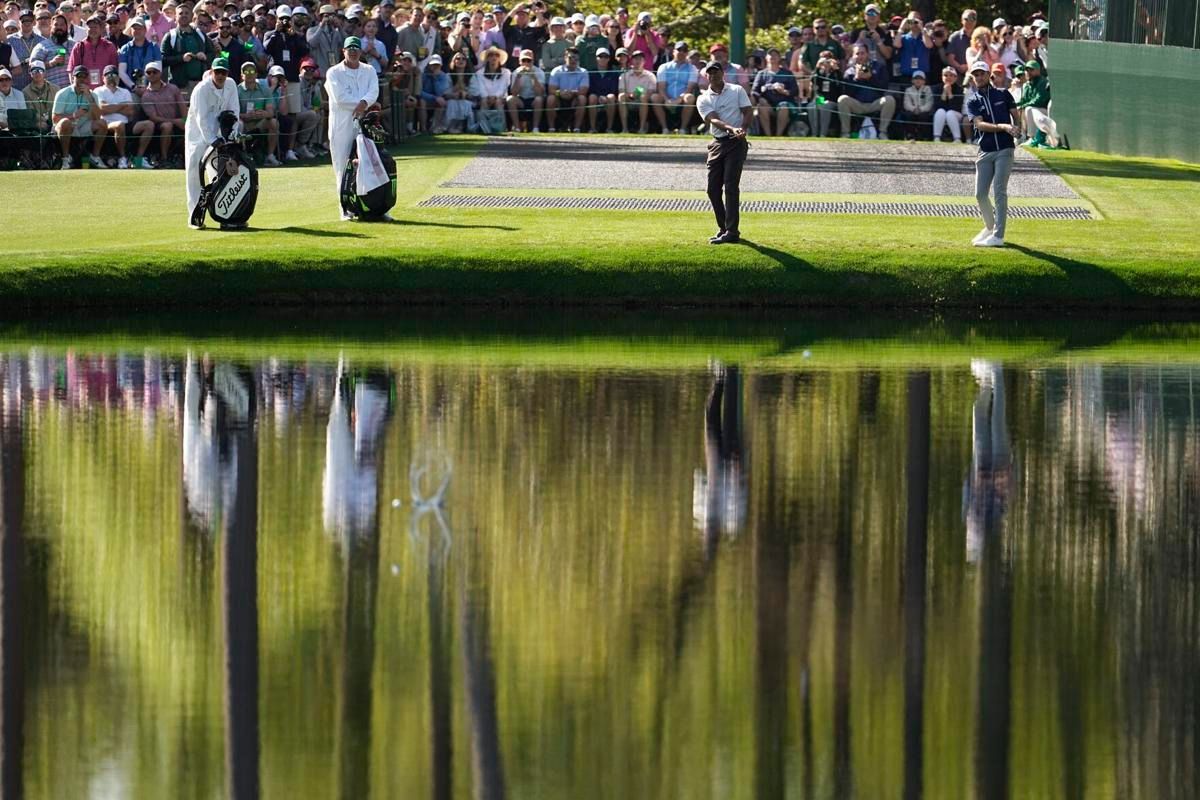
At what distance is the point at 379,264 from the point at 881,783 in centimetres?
1343

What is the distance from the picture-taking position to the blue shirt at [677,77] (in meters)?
35.5

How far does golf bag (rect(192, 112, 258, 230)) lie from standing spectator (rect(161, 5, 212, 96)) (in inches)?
282

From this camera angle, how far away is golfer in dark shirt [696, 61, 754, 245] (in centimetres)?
2059

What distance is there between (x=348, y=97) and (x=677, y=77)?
1359 cm

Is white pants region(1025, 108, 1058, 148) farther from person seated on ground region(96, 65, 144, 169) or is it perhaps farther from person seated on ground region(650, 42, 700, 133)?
person seated on ground region(96, 65, 144, 169)

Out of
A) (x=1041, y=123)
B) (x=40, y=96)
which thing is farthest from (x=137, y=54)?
(x=1041, y=123)

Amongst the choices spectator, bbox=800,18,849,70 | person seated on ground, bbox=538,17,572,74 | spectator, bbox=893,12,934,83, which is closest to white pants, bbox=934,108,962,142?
spectator, bbox=893,12,934,83

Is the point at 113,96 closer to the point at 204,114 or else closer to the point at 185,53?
the point at 185,53

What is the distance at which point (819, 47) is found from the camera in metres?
35.5

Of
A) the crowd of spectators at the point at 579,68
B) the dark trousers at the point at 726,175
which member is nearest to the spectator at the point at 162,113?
the crowd of spectators at the point at 579,68

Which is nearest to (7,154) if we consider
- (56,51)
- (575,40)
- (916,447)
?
(56,51)

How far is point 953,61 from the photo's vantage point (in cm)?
3547

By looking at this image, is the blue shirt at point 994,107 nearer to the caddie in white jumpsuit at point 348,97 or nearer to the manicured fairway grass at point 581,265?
the manicured fairway grass at point 581,265

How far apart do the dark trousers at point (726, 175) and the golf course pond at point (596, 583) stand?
551 cm
